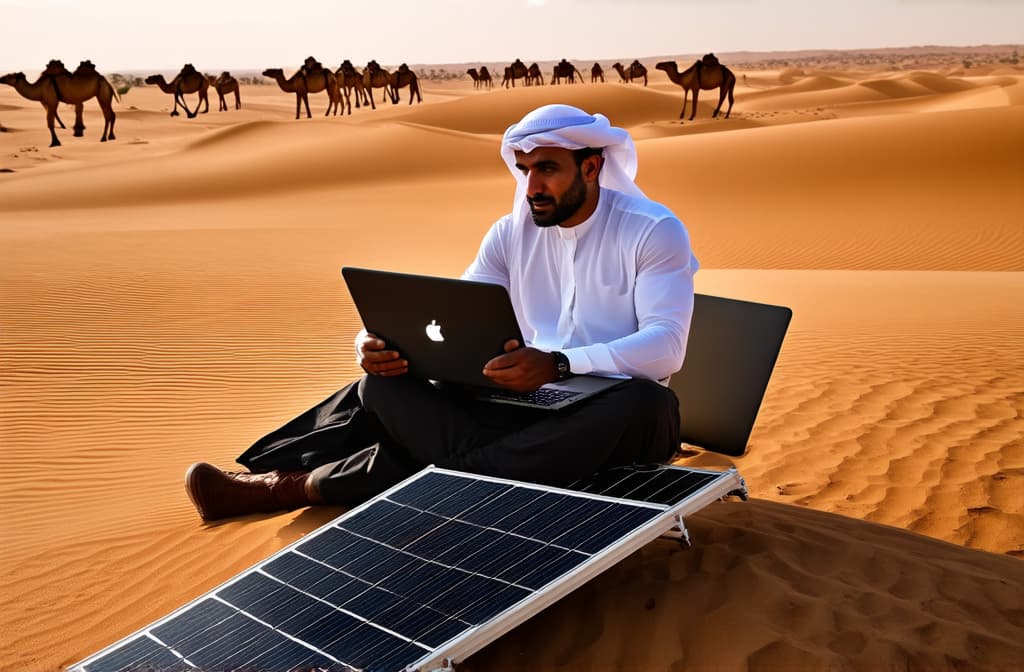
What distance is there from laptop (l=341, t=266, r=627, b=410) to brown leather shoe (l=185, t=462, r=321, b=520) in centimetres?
105

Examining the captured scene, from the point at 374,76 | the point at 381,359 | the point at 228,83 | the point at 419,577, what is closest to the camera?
the point at 419,577

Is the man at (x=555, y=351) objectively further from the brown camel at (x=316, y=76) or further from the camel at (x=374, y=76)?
the camel at (x=374, y=76)

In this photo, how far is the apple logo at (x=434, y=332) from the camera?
181 inches

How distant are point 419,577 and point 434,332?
1.23 metres

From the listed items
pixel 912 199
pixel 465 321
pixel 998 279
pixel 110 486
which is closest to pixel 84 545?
pixel 110 486

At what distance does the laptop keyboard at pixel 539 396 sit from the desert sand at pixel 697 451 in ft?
2.38

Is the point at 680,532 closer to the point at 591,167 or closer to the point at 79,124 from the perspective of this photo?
the point at 591,167

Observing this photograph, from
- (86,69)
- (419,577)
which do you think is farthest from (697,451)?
(86,69)

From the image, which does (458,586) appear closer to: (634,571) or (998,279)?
(634,571)

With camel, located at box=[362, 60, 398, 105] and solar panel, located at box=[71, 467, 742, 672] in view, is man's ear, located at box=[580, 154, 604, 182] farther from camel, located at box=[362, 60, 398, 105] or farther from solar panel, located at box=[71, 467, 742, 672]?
camel, located at box=[362, 60, 398, 105]

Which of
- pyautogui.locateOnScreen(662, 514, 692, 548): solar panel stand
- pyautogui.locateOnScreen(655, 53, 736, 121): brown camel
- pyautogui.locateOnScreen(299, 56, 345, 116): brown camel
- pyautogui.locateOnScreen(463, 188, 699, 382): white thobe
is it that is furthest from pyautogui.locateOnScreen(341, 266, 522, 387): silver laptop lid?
pyautogui.locateOnScreen(299, 56, 345, 116): brown camel

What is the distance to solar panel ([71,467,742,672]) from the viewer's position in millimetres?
3373

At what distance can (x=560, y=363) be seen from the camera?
4.58 m

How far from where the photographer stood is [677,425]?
473 centimetres
